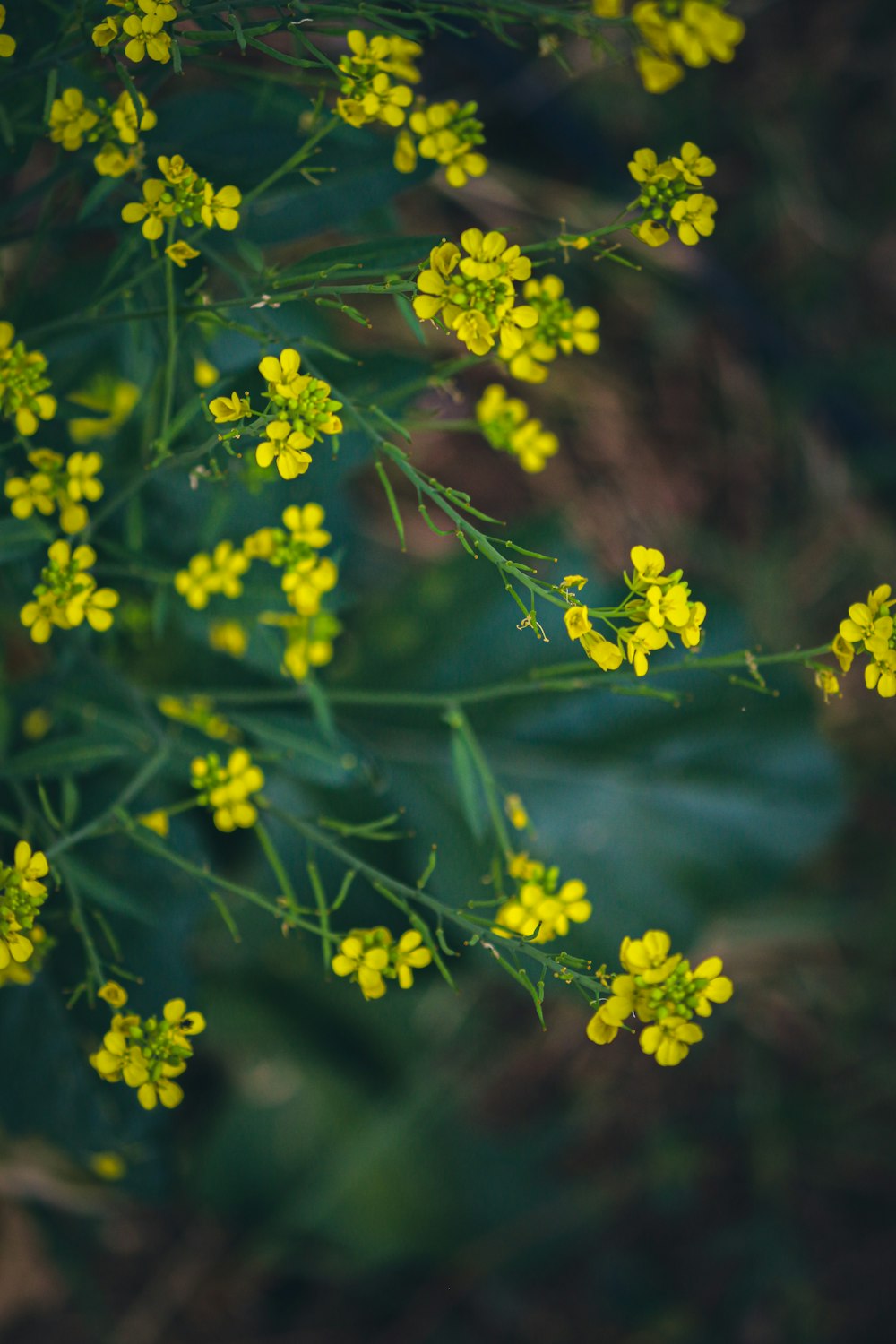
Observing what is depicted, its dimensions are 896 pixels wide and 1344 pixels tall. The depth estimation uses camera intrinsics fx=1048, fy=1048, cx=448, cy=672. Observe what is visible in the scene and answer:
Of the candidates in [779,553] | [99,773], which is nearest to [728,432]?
[779,553]

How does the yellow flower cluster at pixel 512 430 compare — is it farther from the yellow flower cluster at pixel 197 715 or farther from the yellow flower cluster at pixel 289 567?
the yellow flower cluster at pixel 197 715

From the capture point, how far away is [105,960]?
3.01ft

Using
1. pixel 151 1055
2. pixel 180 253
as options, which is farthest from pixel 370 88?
pixel 151 1055

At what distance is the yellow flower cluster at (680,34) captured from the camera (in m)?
0.57

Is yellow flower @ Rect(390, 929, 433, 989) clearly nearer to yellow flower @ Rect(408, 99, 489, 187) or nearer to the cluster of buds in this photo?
the cluster of buds

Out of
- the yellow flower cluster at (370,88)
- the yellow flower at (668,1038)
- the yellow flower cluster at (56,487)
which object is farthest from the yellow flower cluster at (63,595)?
the yellow flower at (668,1038)

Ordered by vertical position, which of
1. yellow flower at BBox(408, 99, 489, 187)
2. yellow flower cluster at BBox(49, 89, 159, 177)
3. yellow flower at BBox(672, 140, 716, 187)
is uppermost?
yellow flower at BBox(672, 140, 716, 187)

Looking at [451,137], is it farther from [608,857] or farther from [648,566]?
[608,857]

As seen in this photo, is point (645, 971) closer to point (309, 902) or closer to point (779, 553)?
point (309, 902)

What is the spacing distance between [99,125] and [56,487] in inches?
9.6

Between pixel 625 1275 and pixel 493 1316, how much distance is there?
0.73 ft

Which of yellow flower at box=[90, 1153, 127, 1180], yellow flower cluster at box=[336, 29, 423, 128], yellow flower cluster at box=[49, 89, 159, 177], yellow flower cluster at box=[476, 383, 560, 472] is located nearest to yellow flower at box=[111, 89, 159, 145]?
yellow flower cluster at box=[49, 89, 159, 177]

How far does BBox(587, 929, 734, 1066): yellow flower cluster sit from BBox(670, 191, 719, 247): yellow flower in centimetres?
43

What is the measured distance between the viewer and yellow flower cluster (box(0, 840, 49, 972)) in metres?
0.65
